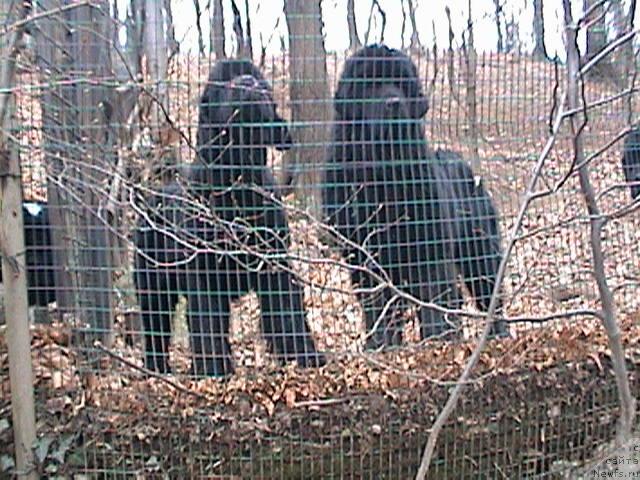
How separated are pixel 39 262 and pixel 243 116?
117 centimetres

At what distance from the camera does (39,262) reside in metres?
4.00

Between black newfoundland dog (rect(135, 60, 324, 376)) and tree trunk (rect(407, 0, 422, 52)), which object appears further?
tree trunk (rect(407, 0, 422, 52))

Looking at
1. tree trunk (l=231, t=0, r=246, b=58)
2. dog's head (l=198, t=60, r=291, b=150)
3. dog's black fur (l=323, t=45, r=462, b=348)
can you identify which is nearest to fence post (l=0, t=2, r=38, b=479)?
dog's head (l=198, t=60, r=291, b=150)

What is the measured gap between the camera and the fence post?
377 centimetres

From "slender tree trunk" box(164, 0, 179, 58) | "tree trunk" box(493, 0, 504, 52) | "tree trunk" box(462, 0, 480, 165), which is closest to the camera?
"tree trunk" box(493, 0, 504, 52)

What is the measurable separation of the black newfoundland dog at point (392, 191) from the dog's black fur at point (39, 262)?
1334 millimetres

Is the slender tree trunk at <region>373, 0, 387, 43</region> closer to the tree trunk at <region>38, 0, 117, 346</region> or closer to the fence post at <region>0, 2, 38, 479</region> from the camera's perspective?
the tree trunk at <region>38, 0, 117, 346</region>

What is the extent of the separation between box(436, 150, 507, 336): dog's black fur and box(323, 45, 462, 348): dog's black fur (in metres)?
0.08

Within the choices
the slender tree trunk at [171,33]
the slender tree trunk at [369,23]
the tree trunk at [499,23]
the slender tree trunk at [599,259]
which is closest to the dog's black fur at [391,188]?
the slender tree trunk at [369,23]

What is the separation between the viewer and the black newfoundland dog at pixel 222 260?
4082 mm

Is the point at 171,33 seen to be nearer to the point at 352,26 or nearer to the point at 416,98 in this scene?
the point at 416,98

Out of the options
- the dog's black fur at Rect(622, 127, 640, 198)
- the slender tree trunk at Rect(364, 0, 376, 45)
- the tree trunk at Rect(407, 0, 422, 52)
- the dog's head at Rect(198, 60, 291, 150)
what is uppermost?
the slender tree trunk at Rect(364, 0, 376, 45)

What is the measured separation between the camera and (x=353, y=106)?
430cm

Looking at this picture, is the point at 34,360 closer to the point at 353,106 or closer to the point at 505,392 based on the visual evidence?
the point at 353,106
